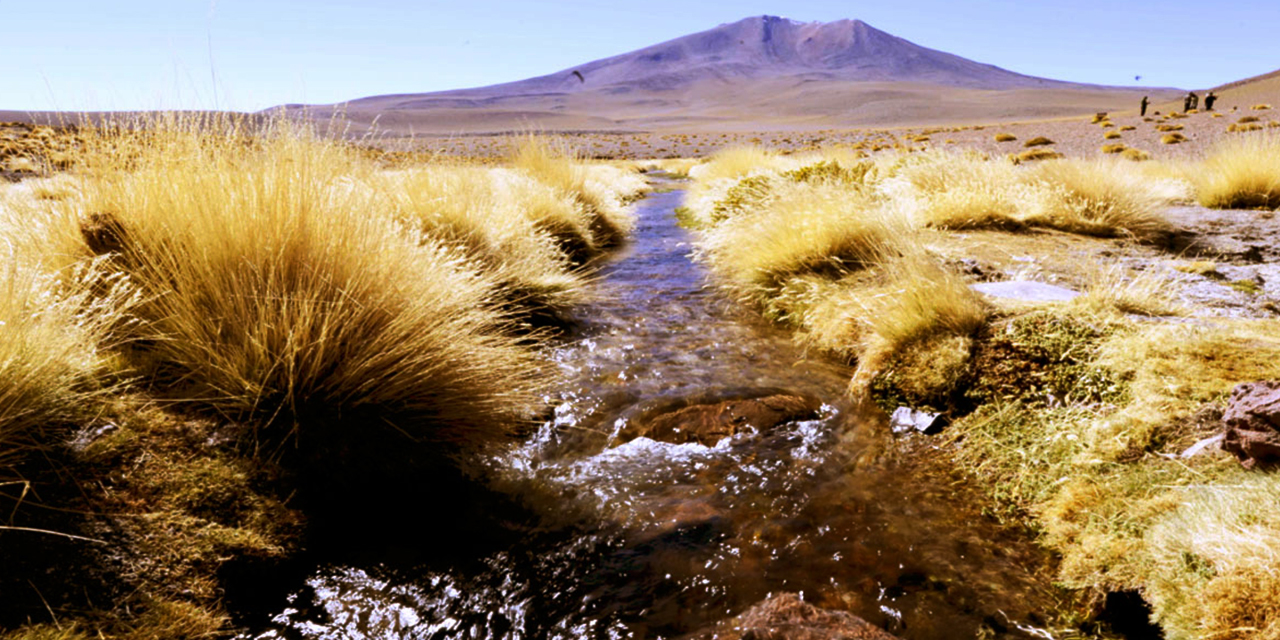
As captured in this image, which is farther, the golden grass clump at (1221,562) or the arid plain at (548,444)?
the arid plain at (548,444)

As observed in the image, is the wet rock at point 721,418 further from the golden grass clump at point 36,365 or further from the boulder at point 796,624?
the golden grass clump at point 36,365

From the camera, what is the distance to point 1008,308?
3.90m

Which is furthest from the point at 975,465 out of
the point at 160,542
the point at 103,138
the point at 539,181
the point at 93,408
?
the point at 539,181

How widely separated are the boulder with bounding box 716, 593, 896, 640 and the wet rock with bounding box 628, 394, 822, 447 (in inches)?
59.5

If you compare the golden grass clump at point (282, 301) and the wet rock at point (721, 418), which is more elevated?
the golden grass clump at point (282, 301)

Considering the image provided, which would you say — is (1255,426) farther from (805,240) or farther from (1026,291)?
(805,240)

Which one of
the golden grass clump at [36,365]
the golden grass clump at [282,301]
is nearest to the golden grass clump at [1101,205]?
the golden grass clump at [282,301]

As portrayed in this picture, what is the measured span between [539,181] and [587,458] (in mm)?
6743

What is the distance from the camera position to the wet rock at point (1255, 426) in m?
2.16

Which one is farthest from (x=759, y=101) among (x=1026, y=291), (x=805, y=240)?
(x=1026, y=291)

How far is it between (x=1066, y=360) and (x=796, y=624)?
2342 mm

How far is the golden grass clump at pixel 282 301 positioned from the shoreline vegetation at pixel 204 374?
1cm

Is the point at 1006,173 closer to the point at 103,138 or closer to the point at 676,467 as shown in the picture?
the point at 676,467

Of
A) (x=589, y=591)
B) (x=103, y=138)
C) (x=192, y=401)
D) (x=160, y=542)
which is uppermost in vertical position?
(x=103, y=138)
